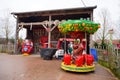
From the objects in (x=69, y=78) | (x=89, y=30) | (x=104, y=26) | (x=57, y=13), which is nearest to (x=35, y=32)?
(x=57, y=13)

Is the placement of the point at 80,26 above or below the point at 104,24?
below

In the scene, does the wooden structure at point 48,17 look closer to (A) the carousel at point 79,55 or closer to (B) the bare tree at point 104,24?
(A) the carousel at point 79,55

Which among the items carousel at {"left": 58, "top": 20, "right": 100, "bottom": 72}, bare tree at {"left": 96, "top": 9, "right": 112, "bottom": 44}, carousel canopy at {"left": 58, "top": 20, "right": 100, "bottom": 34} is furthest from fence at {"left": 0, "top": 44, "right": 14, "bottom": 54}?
bare tree at {"left": 96, "top": 9, "right": 112, "bottom": 44}

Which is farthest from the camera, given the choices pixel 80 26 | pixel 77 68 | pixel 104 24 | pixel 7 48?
pixel 104 24

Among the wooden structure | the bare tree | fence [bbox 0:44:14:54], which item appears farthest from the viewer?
the bare tree

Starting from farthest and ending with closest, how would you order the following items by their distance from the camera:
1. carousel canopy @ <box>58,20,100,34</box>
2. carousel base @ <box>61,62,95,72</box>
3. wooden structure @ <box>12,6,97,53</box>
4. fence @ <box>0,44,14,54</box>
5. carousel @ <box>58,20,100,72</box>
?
fence @ <box>0,44,14,54</box>
wooden structure @ <box>12,6,97,53</box>
carousel canopy @ <box>58,20,100,34</box>
carousel @ <box>58,20,100,72</box>
carousel base @ <box>61,62,95,72</box>

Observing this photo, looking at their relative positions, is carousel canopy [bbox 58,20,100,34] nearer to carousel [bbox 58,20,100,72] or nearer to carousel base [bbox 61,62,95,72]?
carousel [bbox 58,20,100,72]

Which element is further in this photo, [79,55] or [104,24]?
[104,24]

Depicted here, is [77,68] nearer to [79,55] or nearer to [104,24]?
[79,55]

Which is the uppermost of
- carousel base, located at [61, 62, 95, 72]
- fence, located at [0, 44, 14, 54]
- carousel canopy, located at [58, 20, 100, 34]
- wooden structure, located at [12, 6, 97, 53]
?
wooden structure, located at [12, 6, 97, 53]

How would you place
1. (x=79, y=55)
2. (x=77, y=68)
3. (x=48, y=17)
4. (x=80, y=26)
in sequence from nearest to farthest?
(x=77, y=68), (x=80, y=26), (x=79, y=55), (x=48, y=17)

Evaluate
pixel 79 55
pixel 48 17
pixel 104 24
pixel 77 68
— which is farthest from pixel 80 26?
pixel 104 24

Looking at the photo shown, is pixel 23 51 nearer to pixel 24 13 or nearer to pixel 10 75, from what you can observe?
pixel 24 13

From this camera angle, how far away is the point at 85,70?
6.78 meters
